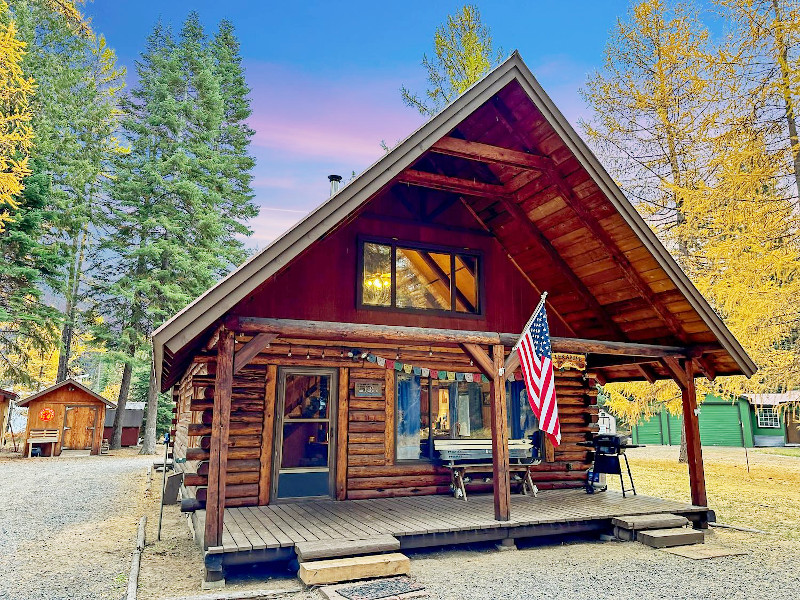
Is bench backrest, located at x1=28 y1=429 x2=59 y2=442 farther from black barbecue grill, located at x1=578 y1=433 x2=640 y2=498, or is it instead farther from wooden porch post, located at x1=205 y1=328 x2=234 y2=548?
black barbecue grill, located at x1=578 y1=433 x2=640 y2=498

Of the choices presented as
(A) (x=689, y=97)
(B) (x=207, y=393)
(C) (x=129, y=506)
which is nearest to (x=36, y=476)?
(C) (x=129, y=506)

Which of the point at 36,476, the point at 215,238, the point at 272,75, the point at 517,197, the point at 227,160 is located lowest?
the point at 36,476

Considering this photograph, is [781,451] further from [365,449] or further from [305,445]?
[305,445]

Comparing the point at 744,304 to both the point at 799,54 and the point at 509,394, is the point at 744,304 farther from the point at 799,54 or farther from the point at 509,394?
the point at 509,394

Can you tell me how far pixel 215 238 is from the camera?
25.1 metres

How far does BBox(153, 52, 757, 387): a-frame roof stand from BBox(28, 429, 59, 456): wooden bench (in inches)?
647

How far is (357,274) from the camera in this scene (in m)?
9.02

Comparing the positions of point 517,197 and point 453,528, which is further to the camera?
point 517,197

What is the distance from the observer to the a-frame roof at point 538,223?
620 cm

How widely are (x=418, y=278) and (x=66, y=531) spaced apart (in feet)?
23.5

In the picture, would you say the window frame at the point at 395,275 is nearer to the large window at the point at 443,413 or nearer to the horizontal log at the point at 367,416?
the large window at the point at 443,413

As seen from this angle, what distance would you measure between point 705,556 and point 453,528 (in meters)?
3.31

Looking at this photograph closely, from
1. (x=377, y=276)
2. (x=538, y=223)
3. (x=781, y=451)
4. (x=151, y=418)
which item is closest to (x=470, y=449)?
(x=377, y=276)

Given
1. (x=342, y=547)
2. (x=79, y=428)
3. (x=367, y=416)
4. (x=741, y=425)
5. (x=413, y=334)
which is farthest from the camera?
(x=741, y=425)
